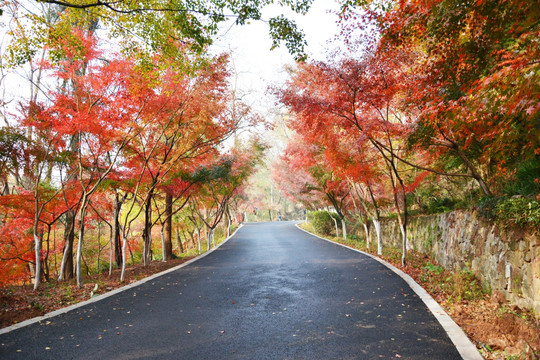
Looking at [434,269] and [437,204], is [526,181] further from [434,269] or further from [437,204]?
[437,204]

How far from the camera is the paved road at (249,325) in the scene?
3637 mm

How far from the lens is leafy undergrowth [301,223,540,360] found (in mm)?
3453

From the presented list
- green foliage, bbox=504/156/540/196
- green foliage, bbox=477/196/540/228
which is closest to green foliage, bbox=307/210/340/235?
green foliage, bbox=504/156/540/196

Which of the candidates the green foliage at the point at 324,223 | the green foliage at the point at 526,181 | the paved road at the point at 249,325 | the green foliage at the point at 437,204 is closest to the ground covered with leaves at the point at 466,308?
the paved road at the point at 249,325

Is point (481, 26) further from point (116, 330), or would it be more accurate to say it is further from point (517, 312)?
point (116, 330)

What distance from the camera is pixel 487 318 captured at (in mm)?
4477

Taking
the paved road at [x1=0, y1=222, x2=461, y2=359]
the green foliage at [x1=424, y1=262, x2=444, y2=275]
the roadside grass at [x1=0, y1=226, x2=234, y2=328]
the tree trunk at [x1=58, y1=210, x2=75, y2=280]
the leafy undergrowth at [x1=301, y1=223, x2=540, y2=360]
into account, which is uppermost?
the tree trunk at [x1=58, y1=210, x2=75, y2=280]

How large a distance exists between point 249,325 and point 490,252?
438 centimetres

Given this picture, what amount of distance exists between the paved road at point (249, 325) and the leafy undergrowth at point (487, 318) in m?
0.38

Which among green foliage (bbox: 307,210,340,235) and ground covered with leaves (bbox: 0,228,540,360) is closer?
ground covered with leaves (bbox: 0,228,540,360)

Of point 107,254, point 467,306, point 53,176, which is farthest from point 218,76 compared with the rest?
point 107,254

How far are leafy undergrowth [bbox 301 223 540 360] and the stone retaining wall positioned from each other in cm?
20

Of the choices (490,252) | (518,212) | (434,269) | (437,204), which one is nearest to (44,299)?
(490,252)

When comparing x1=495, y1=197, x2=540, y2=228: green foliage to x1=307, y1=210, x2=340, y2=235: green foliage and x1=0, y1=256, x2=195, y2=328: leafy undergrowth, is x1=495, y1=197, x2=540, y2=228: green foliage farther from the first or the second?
x1=307, y1=210, x2=340, y2=235: green foliage
